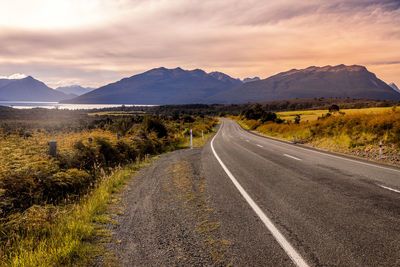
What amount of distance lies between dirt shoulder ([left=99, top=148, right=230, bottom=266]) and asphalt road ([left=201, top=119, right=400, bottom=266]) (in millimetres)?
277

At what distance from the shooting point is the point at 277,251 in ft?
10.5

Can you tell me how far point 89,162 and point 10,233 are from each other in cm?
574

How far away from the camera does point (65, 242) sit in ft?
11.4

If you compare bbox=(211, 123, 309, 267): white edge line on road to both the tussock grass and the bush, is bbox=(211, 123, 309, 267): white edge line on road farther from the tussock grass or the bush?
the bush

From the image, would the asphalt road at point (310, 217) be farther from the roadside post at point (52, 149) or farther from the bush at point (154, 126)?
the bush at point (154, 126)

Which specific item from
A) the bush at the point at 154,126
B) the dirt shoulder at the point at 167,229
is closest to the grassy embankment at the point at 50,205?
A: the dirt shoulder at the point at 167,229

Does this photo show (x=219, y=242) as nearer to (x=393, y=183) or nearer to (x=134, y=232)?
(x=134, y=232)

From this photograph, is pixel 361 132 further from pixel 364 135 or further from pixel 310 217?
pixel 310 217

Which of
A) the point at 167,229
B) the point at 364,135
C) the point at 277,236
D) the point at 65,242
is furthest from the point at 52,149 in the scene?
the point at 364,135

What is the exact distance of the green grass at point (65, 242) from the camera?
3.09 meters

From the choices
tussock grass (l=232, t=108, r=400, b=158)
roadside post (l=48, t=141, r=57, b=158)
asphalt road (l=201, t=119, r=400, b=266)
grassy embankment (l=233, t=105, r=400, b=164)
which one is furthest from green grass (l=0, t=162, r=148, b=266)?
tussock grass (l=232, t=108, r=400, b=158)

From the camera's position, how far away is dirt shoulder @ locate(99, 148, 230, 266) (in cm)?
315

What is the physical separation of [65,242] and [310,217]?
414 centimetres

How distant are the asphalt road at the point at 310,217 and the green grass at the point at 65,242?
210cm
